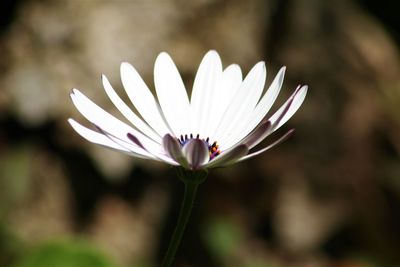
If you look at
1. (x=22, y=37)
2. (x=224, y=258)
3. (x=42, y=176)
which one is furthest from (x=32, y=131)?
(x=224, y=258)

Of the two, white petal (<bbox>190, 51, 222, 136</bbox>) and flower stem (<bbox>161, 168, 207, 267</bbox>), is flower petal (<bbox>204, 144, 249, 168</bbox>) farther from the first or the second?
white petal (<bbox>190, 51, 222, 136</bbox>)

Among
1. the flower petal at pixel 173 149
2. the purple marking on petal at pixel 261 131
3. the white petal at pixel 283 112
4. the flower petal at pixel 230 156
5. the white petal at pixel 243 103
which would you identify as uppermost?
the white petal at pixel 243 103

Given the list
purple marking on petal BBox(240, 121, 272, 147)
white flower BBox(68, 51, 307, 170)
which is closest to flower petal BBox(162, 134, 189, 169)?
white flower BBox(68, 51, 307, 170)

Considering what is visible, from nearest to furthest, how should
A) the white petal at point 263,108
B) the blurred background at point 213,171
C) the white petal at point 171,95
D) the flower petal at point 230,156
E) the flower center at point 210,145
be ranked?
1. the flower petal at point 230,156
2. the white petal at point 263,108
3. the flower center at point 210,145
4. the white petal at point 171,95
5. the blurred background at point 213,171

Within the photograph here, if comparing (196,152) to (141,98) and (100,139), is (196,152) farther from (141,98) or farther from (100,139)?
(141,98)

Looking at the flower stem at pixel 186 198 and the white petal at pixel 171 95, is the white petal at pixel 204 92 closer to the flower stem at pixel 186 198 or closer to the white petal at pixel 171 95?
the white petal at pixel 171 95

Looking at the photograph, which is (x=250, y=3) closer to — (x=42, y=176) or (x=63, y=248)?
(x=42, y=176)

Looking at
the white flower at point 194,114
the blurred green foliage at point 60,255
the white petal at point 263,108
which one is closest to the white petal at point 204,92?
the white flower at point 194,114
